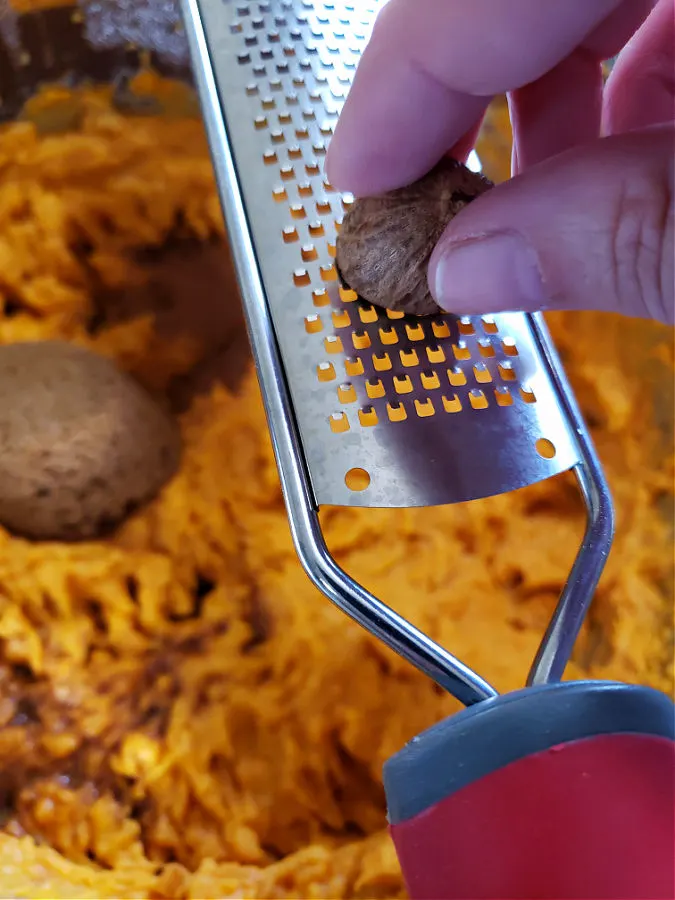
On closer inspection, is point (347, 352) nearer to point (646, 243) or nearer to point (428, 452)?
point (428, 452)

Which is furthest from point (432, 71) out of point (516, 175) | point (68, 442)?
point (68, 442)

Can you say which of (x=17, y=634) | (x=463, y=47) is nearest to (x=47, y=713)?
(x=17, y=634)

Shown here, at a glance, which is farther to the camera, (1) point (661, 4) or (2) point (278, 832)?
(2) point (278, 832)

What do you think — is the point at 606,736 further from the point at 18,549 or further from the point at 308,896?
the point at 18,549

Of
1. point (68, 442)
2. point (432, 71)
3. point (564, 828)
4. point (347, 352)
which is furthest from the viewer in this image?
point (68, 442)

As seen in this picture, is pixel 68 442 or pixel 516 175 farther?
pixel 68 442

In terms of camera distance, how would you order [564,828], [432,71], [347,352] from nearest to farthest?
[564,828], [432,71], [347,352]
